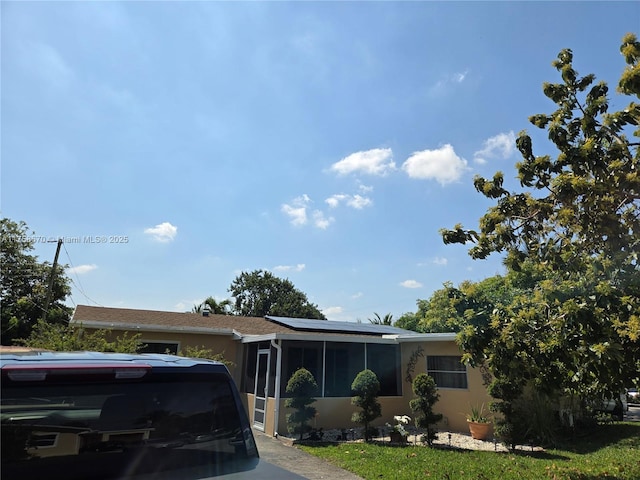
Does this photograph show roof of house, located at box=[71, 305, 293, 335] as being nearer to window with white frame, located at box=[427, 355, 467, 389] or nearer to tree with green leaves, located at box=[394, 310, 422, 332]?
window with white frame, located at box=[427, 355, 467, 389]

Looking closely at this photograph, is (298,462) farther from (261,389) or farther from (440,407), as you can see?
(440,407)

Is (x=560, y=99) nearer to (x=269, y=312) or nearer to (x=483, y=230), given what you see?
(x=483, y=230)

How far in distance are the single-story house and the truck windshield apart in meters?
10.5

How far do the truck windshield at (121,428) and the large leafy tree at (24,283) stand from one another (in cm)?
3028

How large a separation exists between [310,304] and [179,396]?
4934 cm

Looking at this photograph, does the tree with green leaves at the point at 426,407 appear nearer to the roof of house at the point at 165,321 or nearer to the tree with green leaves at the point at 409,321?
the roof of house at the point at 165,321

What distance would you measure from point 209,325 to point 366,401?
7282mm

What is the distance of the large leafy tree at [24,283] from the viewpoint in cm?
2817

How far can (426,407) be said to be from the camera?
11406 mm

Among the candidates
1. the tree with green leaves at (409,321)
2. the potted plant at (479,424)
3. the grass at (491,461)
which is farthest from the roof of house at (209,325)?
the tree with green leaves at (409,321)

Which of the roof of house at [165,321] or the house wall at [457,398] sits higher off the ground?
the roof of house at [165,321]

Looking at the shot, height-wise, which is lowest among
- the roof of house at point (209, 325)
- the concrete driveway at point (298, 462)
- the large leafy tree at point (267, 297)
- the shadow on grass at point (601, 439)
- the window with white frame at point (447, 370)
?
the concrete driveway at point (298, 462)

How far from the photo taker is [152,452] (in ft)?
6.85

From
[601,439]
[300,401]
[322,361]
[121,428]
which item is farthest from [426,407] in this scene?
[121,428]
